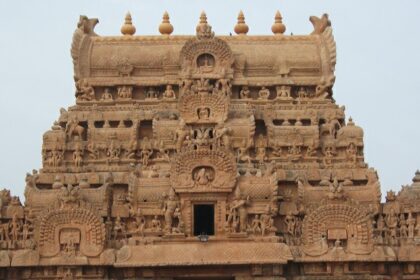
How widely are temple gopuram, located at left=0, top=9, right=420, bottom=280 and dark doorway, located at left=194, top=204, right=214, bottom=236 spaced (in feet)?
0.16

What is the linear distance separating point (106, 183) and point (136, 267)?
371 cm

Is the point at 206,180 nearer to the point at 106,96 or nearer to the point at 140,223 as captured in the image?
the point at 140,223

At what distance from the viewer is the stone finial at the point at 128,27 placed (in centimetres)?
4922

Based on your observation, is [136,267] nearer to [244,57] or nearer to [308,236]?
[308,236]

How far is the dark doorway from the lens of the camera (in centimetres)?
4241

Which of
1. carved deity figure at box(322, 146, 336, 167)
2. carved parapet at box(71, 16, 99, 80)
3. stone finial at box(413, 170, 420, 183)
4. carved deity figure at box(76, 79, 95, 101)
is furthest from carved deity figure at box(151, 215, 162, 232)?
stone finial at box(413, 170, 420, 183)

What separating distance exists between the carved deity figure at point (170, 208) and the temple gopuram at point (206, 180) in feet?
Answer: 0.23

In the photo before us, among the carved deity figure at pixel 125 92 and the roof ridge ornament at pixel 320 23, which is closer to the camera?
the carved deity figure at pixel 125 92

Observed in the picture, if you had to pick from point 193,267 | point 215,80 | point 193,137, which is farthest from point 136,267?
point 215,80

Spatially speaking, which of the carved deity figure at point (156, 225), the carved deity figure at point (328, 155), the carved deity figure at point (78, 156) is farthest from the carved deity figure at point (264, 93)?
the carved deity figure at point (156, 225)

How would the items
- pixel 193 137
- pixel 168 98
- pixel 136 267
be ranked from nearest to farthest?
pixel 136 267 → pixel 193 137 → pixel 168 98

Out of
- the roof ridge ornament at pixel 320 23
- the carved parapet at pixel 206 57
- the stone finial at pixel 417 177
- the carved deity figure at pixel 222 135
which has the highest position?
the roof ridge ornament at pixel 320 23

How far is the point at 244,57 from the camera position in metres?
47.0

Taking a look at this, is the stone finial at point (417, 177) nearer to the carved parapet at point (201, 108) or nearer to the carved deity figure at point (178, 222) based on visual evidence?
the carved parapet at point (201, 108)
